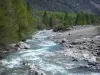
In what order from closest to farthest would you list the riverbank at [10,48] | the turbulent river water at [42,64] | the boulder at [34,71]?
1. the boulder at [34,71]
2. the turbulent river water at [42,64]
3. the riverbank at [10,48]

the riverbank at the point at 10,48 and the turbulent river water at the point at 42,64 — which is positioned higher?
the riverbank at the point at 10,48

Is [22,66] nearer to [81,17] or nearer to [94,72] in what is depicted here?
[94,72]

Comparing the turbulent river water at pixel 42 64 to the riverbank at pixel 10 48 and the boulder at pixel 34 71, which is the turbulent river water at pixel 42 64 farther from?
the riverbank at pixel 10 48

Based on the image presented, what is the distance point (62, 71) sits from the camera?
26625 mm

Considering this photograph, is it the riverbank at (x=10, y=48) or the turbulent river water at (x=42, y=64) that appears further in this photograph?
the riverbank at (x=10, y=48)

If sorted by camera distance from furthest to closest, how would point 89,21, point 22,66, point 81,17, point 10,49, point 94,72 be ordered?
1. point 89,21
2. point 81,17
3. point 10,49
4. point 22,66
5. point 94,72

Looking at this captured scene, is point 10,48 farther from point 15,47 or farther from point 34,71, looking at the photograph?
point 34,71

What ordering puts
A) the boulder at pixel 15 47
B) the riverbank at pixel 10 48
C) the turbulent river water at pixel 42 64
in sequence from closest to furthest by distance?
the turbulent river water at pixel 42 64, the riverbank at pixel 10 48, the boulder at pixel 15 47

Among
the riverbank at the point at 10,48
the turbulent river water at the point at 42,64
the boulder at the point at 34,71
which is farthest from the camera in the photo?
the riverbank at the point at 10,48

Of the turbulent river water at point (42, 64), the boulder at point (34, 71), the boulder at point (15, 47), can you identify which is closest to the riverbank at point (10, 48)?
the boulder at point (15, 47)

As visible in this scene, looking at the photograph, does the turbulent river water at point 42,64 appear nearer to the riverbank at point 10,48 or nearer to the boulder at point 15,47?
the riverbank at point 10,48

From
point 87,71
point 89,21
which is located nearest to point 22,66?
point 87,71

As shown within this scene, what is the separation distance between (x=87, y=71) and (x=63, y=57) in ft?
28.6

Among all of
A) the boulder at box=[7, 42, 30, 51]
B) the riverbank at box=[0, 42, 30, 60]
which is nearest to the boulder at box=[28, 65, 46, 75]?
the riverbank at box=[0, 42, 30, 60]
